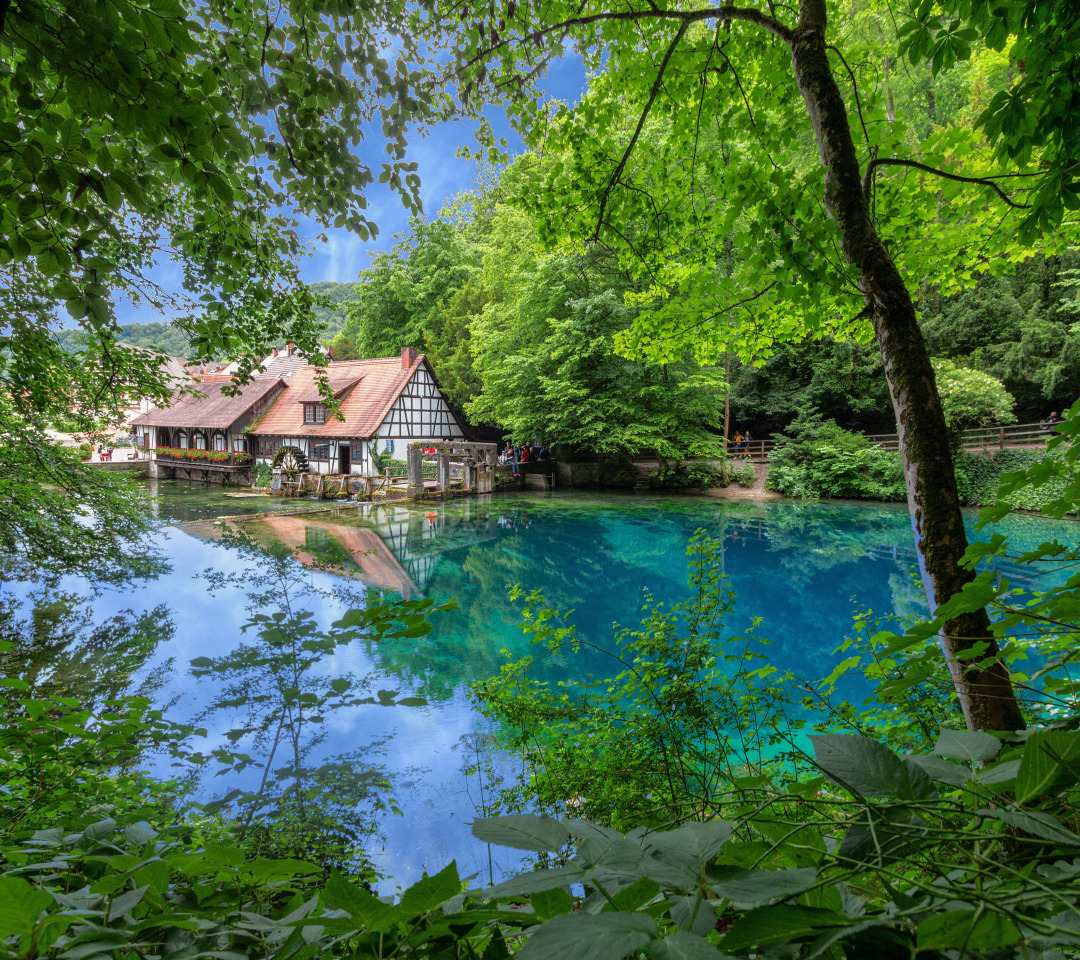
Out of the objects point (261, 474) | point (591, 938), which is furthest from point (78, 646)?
point (261, 474)

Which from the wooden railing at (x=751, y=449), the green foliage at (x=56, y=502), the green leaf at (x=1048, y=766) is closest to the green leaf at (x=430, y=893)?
the green leaf at (x=1048, y=766)

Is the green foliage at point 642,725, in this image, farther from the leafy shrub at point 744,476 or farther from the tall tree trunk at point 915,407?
the leafy shrub at point 744,476

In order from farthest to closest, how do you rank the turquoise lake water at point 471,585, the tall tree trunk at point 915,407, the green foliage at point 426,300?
the green foliage at point 426,300 → the turquoise lake water at point 471,585 → the tall tree trunk at point 915,407

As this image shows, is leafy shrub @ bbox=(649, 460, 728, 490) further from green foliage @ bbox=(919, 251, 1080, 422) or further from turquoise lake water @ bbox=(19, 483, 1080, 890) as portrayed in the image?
green foliage @ bbox=(919, 251, 1080, 422)

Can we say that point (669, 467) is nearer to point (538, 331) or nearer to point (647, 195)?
point (538, 331)

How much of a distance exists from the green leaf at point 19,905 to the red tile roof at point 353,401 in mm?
23482

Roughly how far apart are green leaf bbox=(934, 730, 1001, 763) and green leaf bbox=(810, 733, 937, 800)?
4.1 inches

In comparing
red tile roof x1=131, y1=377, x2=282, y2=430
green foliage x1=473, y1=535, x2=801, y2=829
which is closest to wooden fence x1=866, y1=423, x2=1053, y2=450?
green foliage x1=473, y1=535, x2=801, y2=829

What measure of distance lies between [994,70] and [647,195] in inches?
105

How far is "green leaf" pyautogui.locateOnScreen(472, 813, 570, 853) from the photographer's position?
605 millimetres

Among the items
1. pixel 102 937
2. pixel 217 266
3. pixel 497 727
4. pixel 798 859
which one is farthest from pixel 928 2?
pixel 497 727

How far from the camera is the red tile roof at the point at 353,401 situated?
77.9ft

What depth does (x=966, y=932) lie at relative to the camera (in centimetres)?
36

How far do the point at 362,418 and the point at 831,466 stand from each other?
20450 mm
